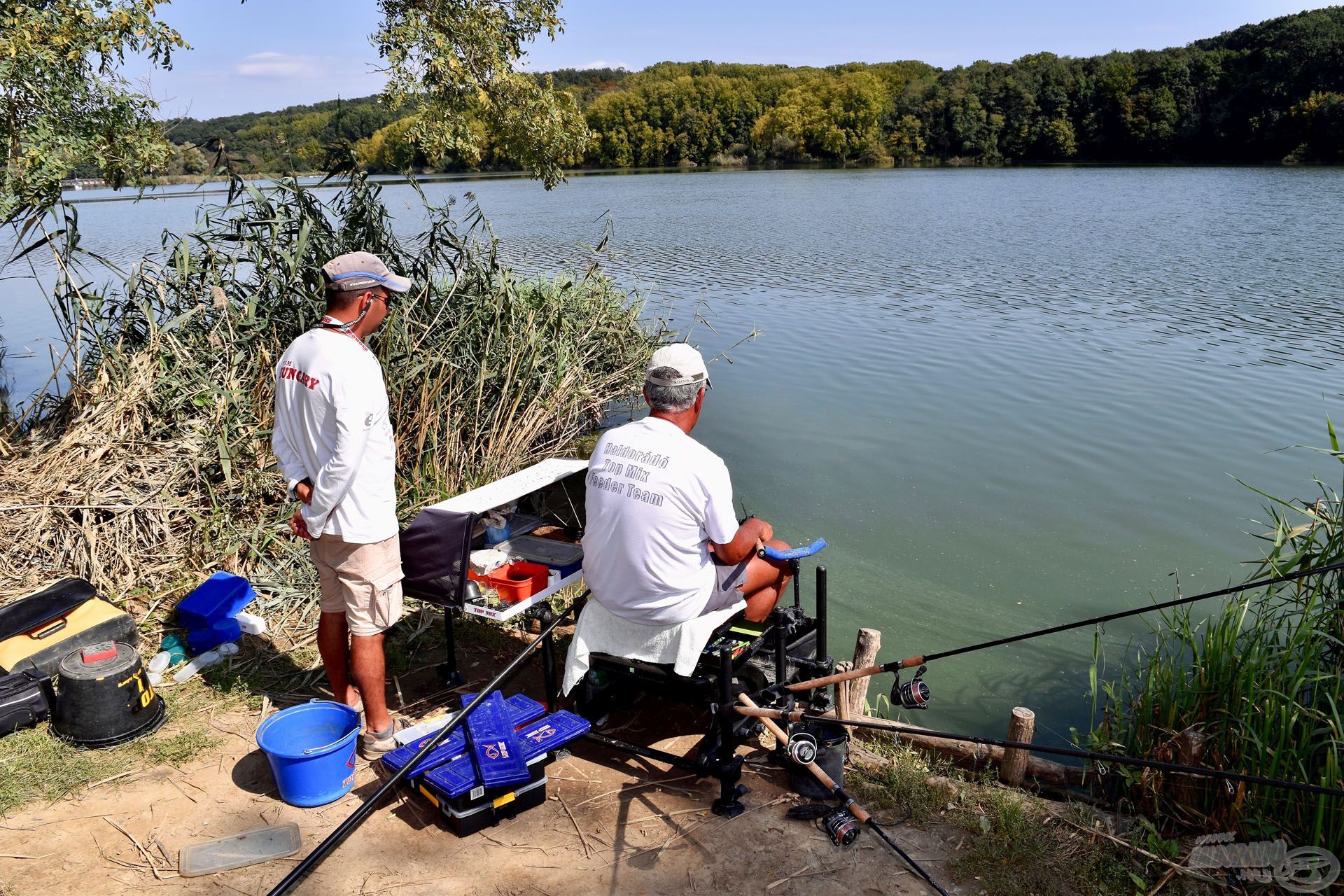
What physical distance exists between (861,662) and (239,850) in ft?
7.97

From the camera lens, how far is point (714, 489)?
320 centimetres

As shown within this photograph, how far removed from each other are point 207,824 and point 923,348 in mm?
10746

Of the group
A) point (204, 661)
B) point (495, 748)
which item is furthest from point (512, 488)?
point (204, 661)

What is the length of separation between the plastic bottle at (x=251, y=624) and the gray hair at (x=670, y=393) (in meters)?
2.38

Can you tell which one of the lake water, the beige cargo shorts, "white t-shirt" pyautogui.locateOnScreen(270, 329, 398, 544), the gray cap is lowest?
the lake water

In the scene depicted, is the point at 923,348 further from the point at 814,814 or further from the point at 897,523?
the point at 814,814

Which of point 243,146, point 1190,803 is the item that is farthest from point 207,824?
point 243,146

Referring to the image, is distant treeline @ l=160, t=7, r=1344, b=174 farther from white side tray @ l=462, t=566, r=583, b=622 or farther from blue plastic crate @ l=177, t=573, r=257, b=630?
white side tray @ l=462, t=566, r=583, b=622

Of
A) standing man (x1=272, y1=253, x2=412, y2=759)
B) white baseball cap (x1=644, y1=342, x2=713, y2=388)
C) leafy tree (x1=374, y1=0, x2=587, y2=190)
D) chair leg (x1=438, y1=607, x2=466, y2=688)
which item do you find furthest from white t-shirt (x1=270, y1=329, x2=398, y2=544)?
leafy tree (x1=374, y1=0, x2=587, y2=190)

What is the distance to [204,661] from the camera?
4254mm

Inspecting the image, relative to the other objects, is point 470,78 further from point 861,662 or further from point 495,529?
point 861,662

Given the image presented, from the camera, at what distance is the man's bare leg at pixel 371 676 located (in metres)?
3.48

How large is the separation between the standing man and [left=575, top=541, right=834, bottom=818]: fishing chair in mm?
806

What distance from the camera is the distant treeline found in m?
50.5
